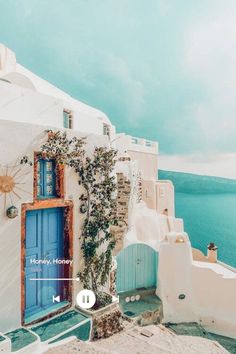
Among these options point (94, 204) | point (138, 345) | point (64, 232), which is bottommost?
point (138, 345)

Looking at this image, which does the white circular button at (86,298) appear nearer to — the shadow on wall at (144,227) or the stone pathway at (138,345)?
the stone pathway at (138,345)

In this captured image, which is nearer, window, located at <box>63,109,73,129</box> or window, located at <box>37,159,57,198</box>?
window, located at <box>37,159,57,198</box>

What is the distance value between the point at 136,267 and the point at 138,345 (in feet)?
16.7

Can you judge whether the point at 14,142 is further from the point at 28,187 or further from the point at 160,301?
the point at 160,301

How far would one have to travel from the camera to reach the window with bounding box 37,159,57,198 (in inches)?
248

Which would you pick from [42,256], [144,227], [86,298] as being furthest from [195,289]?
[42,256]

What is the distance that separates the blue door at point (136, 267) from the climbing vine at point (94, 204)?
13.0 feet

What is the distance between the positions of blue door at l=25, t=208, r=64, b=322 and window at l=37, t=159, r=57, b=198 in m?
0.39

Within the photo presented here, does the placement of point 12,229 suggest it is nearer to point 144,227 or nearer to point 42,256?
point 42,256

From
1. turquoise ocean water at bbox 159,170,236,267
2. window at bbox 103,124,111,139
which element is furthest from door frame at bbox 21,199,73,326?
turquoise ocean water at bbox 159,170,236,267

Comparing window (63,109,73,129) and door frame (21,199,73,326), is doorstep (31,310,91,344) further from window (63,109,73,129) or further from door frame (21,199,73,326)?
window (63,109,73,129)

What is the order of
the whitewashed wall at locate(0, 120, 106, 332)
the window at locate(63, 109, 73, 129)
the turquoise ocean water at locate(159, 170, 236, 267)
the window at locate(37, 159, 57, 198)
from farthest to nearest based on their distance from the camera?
the turquoise ocean water at locate(159, 170, 236, 267) < the window at locate(63, 109, 73, 129) < the window at locate(37, 159, 57, 198) < the whitewashed wall at locate(0, 120, 106, 332)

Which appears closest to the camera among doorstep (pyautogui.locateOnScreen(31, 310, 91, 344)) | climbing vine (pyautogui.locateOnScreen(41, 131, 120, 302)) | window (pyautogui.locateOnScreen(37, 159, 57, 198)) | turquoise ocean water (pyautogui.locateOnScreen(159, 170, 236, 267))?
doorstep (pyautogui.locateOnScreen(31, 310, 91, 344))

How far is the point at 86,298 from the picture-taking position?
22.2 ft
